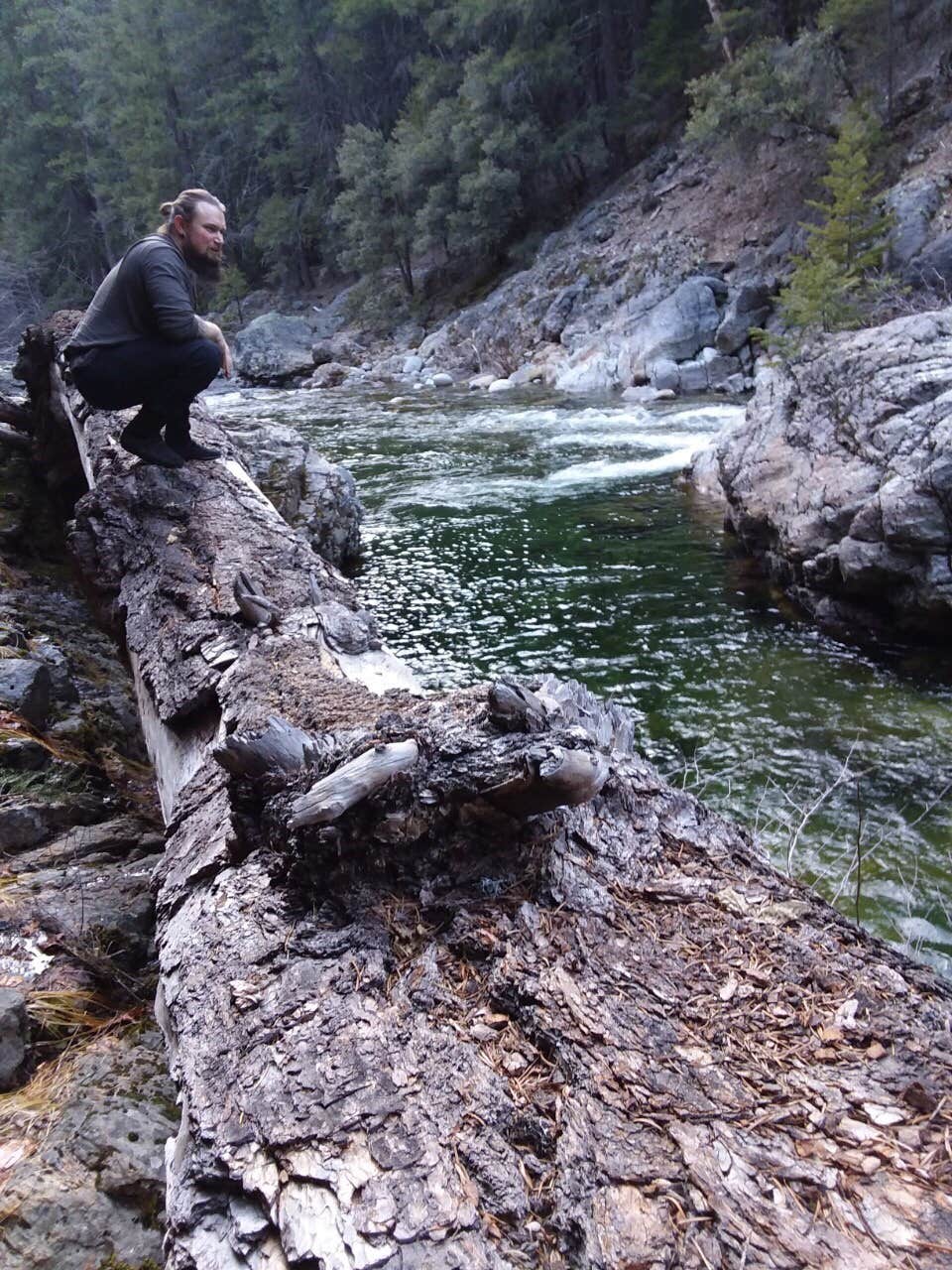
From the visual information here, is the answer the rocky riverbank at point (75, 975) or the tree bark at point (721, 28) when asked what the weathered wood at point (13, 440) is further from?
the tree bark at point (721, 28)

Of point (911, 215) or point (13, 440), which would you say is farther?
point (911, 215)

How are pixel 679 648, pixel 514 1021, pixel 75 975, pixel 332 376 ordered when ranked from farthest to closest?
pixel 332 376, pixel 679 648, pixel 75 975, pixel 514 1021

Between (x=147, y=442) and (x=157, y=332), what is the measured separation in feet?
2.26

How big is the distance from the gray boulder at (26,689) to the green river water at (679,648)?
301cm

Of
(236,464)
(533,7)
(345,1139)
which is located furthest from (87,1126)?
(533,7)

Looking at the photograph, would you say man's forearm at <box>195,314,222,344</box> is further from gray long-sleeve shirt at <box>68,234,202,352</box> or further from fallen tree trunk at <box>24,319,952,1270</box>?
fallen tree trunk at <box>24,319,952,1270</box>

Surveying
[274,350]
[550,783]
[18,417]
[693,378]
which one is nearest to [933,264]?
[693,378]

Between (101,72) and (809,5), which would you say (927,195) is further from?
(101,72)

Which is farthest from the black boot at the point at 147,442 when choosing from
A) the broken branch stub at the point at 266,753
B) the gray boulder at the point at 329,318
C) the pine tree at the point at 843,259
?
the gray boulder at the point at 329,318

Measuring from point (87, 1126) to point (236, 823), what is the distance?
30.9 inches

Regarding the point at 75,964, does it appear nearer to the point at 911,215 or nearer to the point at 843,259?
the point at 843,259

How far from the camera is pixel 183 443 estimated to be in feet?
16.8

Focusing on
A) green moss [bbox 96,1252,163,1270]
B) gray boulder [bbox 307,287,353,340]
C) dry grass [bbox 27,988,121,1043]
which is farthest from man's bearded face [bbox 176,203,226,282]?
gray boulder [bbox 307,287,353,340]

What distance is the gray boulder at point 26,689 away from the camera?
3.87m
